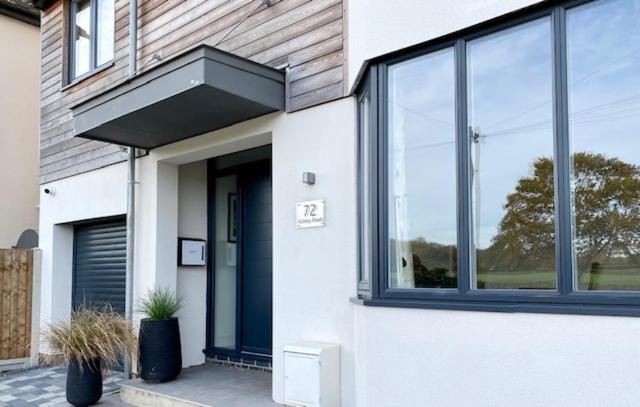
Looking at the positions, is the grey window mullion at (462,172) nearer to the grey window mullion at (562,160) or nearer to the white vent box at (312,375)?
the grey window mullion at (562,160)

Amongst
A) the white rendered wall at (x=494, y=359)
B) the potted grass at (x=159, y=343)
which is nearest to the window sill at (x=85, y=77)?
the potted grass at (x=159, y=343)

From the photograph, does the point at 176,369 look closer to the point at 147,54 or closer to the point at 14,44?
the point at 147,54

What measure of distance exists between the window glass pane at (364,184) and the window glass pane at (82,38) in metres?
5.18

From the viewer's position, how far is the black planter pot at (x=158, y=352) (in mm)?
5672

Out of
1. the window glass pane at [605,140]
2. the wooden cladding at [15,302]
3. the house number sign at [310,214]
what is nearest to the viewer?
the window glass pane at [605,140]

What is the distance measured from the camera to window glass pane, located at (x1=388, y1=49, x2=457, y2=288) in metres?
3.76

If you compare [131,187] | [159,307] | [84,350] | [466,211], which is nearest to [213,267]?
[159,307]

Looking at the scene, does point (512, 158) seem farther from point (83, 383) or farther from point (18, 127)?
point (18, 127)

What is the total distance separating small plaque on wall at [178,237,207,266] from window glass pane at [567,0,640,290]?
15.3 feet

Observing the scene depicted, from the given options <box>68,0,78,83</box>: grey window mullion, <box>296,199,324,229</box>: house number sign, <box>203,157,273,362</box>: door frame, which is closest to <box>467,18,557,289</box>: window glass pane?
<box>296,199,324,229</box>: house number sign

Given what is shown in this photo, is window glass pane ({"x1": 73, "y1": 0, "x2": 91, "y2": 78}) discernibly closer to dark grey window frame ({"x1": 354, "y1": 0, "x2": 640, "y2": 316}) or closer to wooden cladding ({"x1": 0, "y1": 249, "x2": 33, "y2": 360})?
wooden cladding ({"x1": 0, "y1": 249, "x2": 33, "y2": 360})

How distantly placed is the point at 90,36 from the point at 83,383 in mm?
4913

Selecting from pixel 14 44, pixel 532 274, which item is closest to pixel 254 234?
pixel 532 274

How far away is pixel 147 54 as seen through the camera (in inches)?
267
